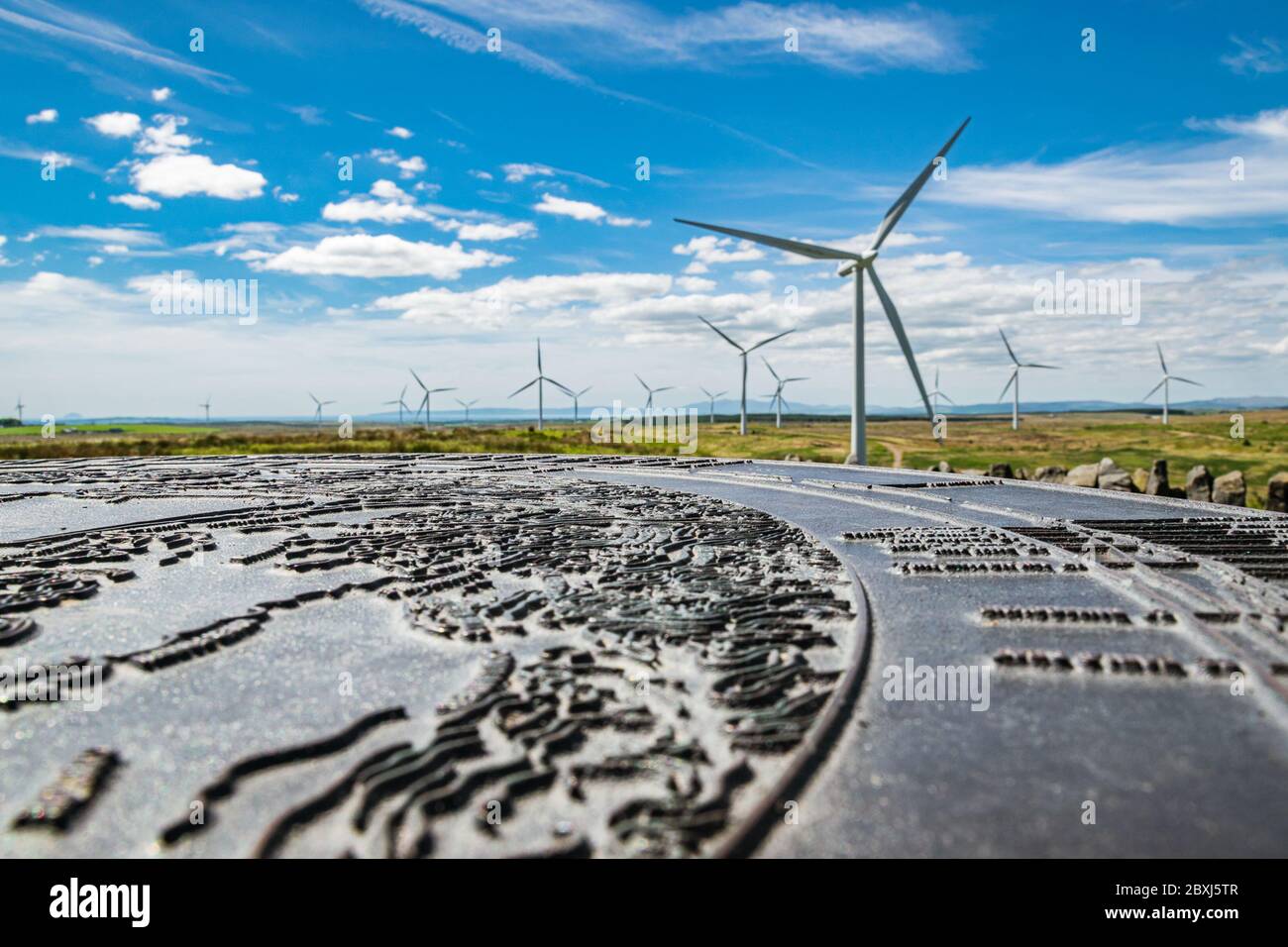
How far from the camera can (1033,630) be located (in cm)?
1125

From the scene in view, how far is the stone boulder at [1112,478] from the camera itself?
30.7m

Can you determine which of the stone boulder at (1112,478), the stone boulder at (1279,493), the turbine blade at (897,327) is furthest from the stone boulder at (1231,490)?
the turbine blade at (897,327)

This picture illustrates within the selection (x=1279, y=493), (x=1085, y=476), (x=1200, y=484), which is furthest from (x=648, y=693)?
(x=1200, y=484)

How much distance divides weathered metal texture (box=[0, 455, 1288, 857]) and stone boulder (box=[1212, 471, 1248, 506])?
10.8m

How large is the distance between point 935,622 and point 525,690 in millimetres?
5839

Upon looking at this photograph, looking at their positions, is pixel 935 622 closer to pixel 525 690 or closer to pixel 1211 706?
pixel 1211 706

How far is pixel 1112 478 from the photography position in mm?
30828

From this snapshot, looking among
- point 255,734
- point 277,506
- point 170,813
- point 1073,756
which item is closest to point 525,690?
point 255,734

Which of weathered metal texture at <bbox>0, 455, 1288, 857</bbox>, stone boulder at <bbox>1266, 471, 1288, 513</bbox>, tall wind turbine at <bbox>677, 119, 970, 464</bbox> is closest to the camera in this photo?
weathered metal texture at <bbox>0, 455, 1288, 857</bbox>

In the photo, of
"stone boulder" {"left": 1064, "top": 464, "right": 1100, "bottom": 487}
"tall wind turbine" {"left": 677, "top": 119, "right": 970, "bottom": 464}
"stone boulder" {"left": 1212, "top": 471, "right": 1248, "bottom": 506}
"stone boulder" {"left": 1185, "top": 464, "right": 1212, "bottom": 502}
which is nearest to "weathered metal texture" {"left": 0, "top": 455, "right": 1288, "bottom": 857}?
"stone boulder" {"left": 1212, "top": 471, "right": 1248, "bottom": 506}

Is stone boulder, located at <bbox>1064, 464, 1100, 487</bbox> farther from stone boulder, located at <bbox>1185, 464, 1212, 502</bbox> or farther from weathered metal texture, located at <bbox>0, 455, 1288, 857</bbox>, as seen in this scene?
weathered metal texture, located at <bbox>0, 455, 1288, 857</bbox>

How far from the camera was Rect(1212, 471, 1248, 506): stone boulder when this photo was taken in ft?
92.2

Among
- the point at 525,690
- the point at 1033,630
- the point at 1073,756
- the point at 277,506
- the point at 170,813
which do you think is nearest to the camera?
the point at 170,813
